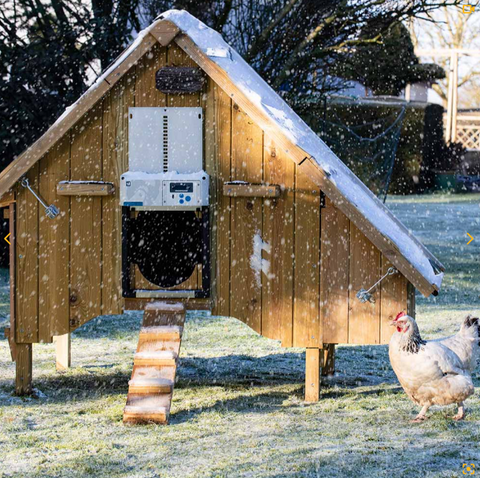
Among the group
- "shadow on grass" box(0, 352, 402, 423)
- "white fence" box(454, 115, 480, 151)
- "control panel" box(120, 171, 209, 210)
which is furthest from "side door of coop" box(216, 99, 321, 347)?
"white fence" box(454, 115, 480, 151)

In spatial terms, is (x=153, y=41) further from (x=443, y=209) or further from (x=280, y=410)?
(x=443, y=209)

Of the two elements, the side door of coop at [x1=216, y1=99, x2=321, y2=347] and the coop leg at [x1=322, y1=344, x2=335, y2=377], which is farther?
the coop leg at [x1=322, y1=344, x2=335, y2=377]

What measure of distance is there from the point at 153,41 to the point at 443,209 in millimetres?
15005

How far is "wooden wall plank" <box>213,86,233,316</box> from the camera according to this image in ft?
20.7

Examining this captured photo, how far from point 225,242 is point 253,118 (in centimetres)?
93

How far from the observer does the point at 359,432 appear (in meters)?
5.48

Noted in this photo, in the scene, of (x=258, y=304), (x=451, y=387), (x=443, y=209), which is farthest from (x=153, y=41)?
(x=443, y=209)

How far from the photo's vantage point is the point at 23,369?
6551 mm

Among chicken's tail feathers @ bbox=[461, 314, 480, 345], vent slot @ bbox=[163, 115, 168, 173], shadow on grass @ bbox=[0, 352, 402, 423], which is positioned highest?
vent slot @ bbox=[163, 115, 168, 173]

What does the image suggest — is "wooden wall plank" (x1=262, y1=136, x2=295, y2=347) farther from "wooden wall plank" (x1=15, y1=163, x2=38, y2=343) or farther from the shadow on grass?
"wooden wall plank" (x1=15, y1=163, x2=38, y2=343)

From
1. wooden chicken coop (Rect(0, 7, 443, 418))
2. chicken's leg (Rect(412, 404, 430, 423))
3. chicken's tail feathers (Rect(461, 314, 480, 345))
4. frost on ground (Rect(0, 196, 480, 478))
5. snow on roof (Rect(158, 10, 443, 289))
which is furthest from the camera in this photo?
wooden chicken coop (Rect(0, 7, 443, 418))

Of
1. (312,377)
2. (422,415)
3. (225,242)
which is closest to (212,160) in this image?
(225,242)

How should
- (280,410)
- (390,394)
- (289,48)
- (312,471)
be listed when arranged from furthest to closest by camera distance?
(289,48), (390,394), (280,410), (312,471)

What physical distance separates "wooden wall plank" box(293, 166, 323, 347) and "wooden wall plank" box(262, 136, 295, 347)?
44 mm
